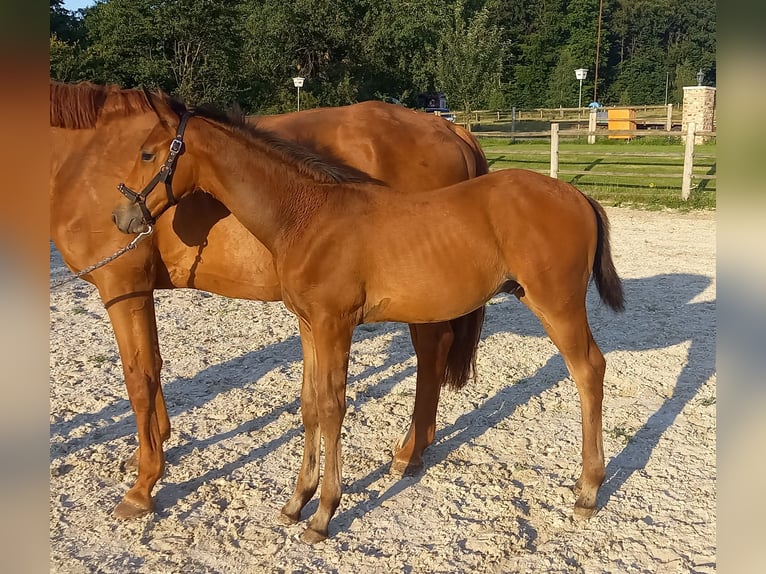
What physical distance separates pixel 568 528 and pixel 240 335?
3.68 metres

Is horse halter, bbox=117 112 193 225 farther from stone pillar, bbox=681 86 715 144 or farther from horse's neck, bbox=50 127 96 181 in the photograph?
stone pillar, bbox=681 86 715 144

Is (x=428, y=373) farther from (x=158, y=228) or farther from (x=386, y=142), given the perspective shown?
(x=158, y=228)

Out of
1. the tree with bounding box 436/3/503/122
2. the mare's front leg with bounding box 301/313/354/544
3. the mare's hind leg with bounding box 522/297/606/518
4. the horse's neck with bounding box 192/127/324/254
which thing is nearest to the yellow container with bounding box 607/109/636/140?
the tree with bounding box 436/3/503/122

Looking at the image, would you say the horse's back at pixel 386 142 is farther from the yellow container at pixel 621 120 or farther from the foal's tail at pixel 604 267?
the yellow container at pixel 621 120

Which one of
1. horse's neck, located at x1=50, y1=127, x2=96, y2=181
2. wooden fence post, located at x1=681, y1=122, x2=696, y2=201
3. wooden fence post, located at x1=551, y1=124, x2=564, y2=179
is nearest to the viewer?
horse's neck, located at x1=50, y1=127, x2=96, y2=181

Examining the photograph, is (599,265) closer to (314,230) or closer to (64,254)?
(314,230)

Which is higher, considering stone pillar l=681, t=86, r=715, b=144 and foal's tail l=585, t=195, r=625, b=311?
stone pillar l=681, t=86, r=715, b=144

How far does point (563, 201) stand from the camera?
2.79 m

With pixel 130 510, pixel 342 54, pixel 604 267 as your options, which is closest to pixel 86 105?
pixel 130 510

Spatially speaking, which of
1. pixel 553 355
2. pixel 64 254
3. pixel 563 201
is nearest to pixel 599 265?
pixel 563 201

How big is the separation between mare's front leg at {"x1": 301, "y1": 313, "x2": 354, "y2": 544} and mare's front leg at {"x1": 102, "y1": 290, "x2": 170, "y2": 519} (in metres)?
0.91

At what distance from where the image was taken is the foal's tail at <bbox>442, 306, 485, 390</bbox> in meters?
3.72

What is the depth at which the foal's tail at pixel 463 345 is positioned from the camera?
3.72 metres

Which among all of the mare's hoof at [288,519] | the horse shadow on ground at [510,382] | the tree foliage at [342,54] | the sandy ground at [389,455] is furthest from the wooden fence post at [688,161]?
the mare's hoof at [288,519]
